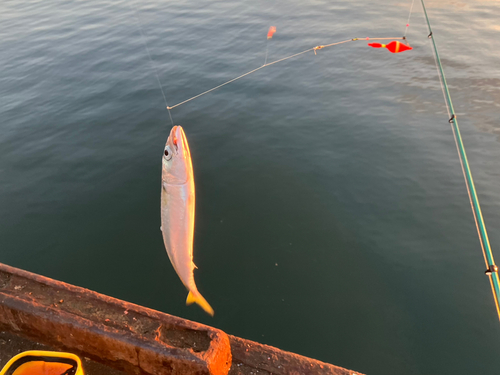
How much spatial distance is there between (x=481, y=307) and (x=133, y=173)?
6750 mm

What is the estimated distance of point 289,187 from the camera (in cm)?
691

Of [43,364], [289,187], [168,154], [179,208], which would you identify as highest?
[168,154]

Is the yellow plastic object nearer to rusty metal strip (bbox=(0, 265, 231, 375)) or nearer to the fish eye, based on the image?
rusty metal strip (bbox=(0, 265, 231, 375))

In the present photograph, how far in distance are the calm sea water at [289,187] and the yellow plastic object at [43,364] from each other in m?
2.38

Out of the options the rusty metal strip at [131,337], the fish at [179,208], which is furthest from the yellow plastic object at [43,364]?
the fish at [179,208]

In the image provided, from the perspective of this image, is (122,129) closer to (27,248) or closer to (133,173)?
(133,173)

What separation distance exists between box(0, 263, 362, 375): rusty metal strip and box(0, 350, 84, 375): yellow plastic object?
27 centimetres

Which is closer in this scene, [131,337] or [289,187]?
[131,337]

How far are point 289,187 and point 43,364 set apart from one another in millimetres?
5077

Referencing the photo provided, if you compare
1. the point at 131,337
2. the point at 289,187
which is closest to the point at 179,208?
the point at 131,337

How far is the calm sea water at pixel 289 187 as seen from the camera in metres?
4.80

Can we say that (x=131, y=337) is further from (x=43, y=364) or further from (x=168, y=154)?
(x=168, y=154)

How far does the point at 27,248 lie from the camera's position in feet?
19.6

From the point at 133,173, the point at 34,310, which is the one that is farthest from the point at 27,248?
the point at 34,310
